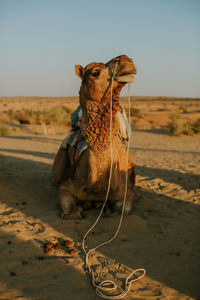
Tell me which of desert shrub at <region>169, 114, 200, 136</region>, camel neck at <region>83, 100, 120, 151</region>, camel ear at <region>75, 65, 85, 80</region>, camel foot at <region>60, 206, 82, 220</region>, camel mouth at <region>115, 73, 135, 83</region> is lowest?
camel foot at <region>60, 206, 82, 220</region>

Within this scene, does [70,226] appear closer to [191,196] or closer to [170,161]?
[191,196]

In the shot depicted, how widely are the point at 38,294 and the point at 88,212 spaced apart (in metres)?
2.07

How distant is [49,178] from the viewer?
6609mm

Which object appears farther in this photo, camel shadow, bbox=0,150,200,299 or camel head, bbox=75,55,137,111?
camel head, bbox=75,55,137,111

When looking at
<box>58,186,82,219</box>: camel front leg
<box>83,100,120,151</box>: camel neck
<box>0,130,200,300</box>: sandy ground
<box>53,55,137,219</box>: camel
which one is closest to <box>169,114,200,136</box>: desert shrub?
<box>0,130,200,300</box>: sandy ground

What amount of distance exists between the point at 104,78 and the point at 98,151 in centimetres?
98

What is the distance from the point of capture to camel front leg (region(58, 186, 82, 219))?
14.4 feet

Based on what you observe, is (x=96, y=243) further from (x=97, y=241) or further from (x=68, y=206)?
(x=68, y=206)

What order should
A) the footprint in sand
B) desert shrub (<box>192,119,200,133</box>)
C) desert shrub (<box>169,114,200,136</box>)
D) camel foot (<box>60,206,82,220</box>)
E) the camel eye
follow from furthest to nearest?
desert shrub (<box>192,119,200,133</box>) < desert shrub (<box>169,114,200,136</box>) < camel foot (<box>60,206,82,220</box>) < the footprint in sand < the camel eye

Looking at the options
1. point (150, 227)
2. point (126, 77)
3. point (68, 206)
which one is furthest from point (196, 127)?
point (126, 77)

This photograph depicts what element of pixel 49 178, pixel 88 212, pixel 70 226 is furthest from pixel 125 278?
pixel 49 178

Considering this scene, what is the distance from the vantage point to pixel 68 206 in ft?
14.8

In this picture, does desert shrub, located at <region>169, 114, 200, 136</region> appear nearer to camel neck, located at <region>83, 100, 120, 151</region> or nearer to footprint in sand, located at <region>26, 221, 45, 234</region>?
camel neck, located at <region>83, 100, 120, 151</region>

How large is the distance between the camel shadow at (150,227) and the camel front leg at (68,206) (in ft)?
0.35
